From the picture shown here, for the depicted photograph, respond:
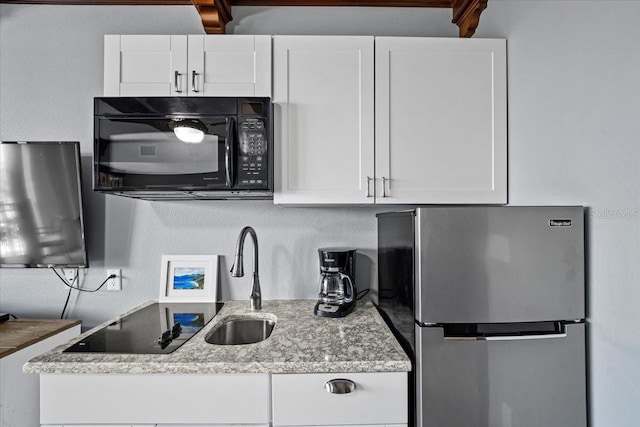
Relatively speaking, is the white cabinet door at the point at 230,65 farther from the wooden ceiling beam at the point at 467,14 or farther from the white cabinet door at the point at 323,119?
the wooden ceiling beam at the point at 467,14

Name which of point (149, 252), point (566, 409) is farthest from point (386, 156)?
point (149, 252)

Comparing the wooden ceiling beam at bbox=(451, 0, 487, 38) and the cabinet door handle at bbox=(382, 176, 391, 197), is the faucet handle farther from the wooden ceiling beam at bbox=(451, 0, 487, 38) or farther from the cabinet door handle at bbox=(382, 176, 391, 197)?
the wooden ceiling beam at bbox=(451, 0, 487, 38)

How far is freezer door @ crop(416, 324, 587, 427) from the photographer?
1.12 meters

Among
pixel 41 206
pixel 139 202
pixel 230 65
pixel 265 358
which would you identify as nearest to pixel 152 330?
pixel 265 358

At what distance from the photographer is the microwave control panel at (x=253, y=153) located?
4.60ft

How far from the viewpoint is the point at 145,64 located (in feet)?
4.97

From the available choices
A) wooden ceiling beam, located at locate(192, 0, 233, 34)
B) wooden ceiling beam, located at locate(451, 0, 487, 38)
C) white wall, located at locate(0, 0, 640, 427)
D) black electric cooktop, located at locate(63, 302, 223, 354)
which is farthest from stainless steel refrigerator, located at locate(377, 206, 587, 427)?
wooden ceiling beam, located at locate(192, 0, 233, 34)

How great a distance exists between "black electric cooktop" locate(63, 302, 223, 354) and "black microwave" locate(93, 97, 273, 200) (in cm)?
59

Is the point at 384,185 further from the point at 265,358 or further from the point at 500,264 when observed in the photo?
the point at 265,358

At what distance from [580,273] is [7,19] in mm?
2904

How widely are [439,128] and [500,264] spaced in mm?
683

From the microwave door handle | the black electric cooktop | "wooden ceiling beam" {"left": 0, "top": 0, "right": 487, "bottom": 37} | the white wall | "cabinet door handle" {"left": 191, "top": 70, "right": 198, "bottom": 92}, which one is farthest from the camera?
the white wall

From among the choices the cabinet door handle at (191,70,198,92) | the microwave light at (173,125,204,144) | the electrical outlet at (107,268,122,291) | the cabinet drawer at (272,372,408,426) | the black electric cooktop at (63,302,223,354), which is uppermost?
the cabinet door handle at (191,70,198,92)

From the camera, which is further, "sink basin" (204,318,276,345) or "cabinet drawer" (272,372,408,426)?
"sink basin" (204,318,276,345)
